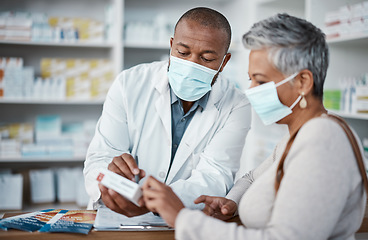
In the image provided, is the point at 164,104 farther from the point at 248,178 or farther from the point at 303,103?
the point at 303,103

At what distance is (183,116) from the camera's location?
1791 mm

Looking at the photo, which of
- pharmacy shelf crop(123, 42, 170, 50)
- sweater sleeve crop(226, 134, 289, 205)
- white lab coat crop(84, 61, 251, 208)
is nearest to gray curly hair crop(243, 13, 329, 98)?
sweater sleeve crop(226, 134, 289, 205)

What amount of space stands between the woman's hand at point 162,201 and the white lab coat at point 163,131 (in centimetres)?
61

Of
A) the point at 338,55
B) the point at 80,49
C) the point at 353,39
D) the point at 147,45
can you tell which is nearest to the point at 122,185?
the point at 353,39

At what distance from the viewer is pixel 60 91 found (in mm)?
3543

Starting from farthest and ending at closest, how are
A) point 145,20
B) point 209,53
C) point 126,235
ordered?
point 145,20
point 209,53
point 126,235

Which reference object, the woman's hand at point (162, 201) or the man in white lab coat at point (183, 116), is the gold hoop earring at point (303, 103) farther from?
the man in white lab coat at point (183, 116)

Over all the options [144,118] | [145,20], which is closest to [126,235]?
[144,118]

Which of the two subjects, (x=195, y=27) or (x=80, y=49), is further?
(x=80, y=49)

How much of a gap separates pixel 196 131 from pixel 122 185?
2.35 feet

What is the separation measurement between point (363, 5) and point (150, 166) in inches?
73.1

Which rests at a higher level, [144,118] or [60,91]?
[144,118]

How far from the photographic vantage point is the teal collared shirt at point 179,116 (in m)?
1.79

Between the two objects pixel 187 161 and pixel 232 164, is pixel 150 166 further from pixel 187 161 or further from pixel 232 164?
pixel 232 164
